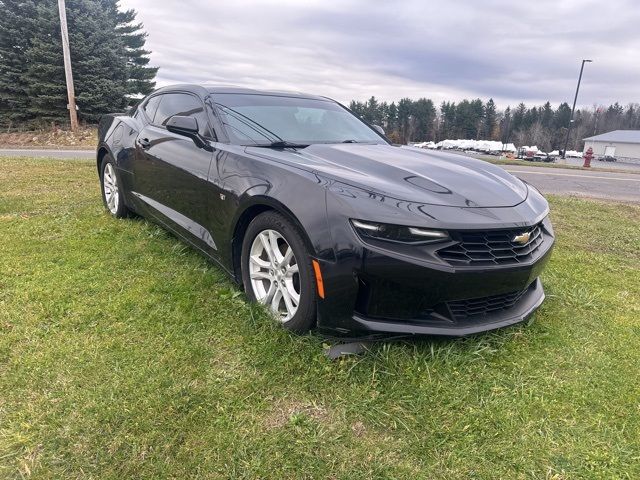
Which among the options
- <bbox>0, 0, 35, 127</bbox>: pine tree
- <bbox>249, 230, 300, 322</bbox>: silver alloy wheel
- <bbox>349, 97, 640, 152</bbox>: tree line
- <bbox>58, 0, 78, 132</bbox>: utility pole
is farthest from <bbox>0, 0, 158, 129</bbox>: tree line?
<bbox>349, 97, 640, 152</bbox>: tree line

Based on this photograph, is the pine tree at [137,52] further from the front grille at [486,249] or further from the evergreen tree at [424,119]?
the evergreen tree at [424,119]

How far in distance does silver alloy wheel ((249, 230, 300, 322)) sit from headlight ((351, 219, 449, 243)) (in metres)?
0.49

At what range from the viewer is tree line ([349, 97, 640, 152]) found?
8400 cm

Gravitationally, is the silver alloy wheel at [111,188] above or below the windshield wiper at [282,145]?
below

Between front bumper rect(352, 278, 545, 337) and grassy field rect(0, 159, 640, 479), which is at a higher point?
front bumper rect(352, 278, 545, 337)

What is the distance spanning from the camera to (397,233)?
7.13 feet

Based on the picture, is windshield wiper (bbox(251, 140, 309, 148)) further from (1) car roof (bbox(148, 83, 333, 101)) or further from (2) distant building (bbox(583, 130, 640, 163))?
(2) distant building (bbox(583, 130, 640, 163))

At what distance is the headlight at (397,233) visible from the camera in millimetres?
2170

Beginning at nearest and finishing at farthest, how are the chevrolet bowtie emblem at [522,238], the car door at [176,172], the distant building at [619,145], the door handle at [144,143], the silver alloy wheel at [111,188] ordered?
the chevrolet bowtie emblem at [522,238] < the car door at [176,172] < the door handle at [144,143] < the silver alloy wheel at [111,188] < the distant building at [619,145]

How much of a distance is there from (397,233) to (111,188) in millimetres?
3849

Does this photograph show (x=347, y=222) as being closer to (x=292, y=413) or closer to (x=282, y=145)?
(x=292, y=413)

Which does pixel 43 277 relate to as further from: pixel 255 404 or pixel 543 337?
pixel 543 337

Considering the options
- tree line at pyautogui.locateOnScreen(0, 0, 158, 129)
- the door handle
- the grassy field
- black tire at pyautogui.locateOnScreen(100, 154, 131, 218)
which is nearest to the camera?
the grassy field

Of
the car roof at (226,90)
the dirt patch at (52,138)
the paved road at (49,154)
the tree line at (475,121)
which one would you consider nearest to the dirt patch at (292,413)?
the car roof at (226,90)
